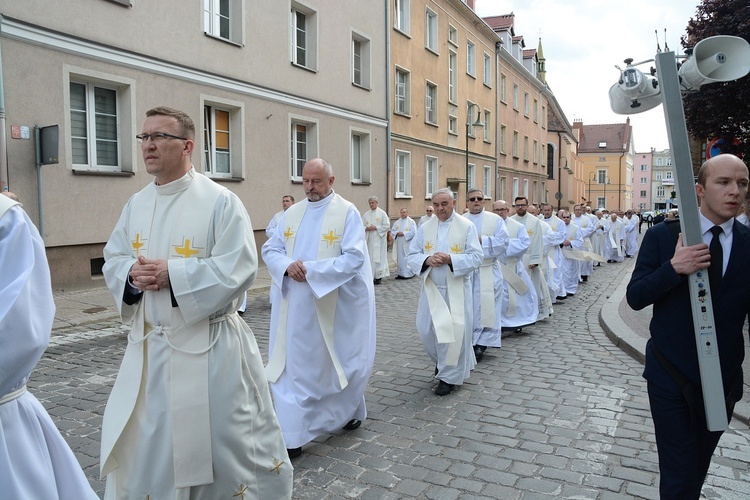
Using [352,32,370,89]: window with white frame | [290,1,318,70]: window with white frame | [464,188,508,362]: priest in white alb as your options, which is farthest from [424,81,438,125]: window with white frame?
[464,188,508,362]: priest in white alb

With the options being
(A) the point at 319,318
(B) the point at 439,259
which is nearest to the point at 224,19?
(B) the point at 439,259

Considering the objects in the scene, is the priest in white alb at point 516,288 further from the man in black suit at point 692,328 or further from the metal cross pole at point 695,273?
the metal cross pole at point 695,273

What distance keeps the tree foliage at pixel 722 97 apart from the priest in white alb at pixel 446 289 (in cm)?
503

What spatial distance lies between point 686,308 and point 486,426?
8.52ft

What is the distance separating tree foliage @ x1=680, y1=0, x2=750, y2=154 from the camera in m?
9.45

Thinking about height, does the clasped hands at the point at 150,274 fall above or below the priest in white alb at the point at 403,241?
above

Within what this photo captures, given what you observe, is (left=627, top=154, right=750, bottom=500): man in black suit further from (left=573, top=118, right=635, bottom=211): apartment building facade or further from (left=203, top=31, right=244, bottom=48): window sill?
(left=573, top=118, right=635, bottom=211): apartment building facade

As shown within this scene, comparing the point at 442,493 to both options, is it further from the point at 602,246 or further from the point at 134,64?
the point at 602,246

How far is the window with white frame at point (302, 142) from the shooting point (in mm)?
18094

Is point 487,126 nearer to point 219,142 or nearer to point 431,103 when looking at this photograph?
point 431,103

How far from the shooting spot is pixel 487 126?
35.3 meters

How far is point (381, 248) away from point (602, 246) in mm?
11612

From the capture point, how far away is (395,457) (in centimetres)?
443

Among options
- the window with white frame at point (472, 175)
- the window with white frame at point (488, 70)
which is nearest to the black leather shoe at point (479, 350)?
the window with white frame at point (472, 175)
